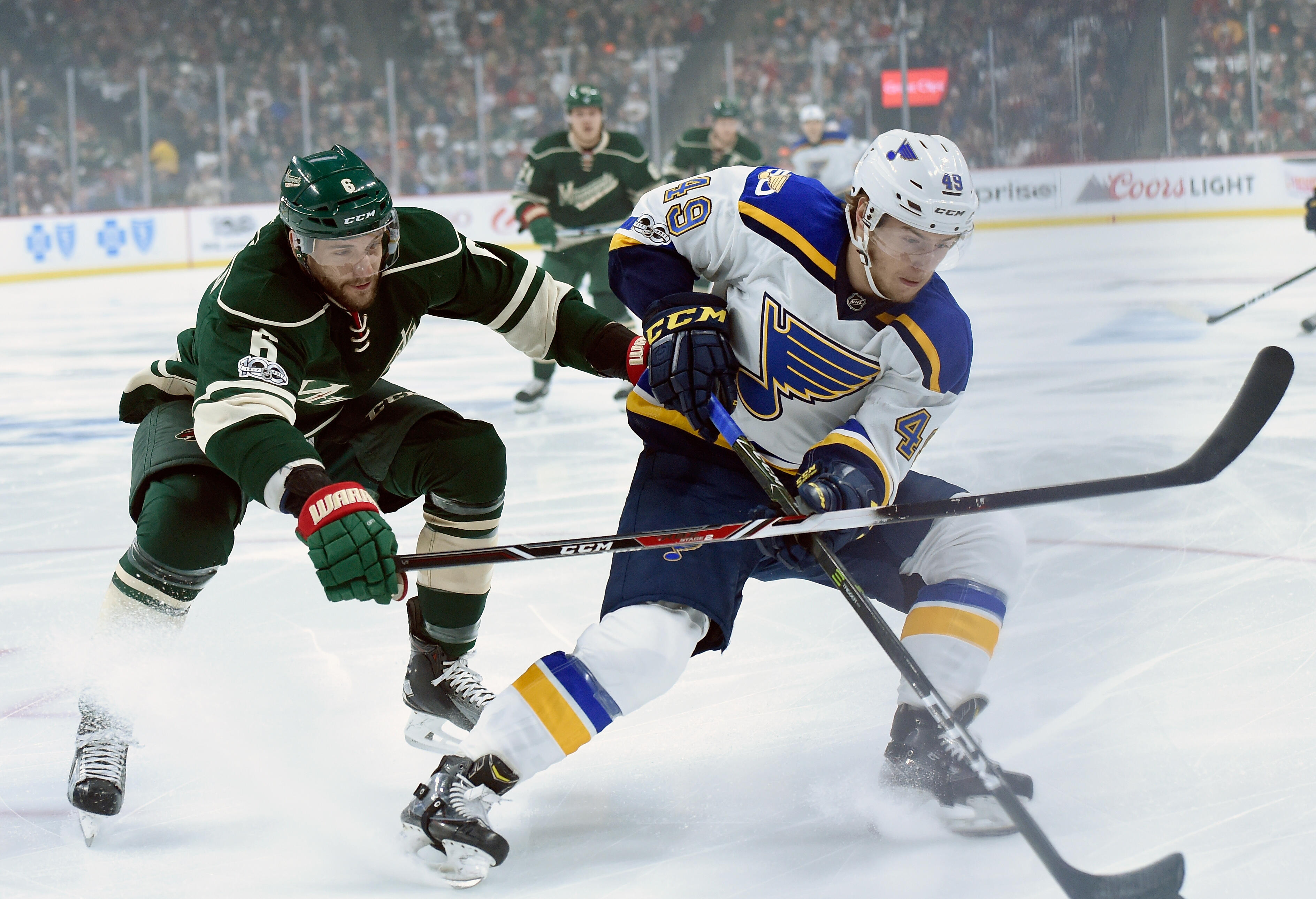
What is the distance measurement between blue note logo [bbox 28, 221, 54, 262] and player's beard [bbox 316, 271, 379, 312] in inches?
411

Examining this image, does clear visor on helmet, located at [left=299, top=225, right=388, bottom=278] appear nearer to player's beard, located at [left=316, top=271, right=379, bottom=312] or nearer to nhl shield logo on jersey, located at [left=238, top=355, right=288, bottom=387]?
player's beard, located at [left=316, top=271, right=379, bottom=312]

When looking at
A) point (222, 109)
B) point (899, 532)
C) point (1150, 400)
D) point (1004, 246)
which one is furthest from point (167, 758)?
point (222, 109)

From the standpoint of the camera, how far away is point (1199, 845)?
1.73 m

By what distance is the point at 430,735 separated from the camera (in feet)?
7.20

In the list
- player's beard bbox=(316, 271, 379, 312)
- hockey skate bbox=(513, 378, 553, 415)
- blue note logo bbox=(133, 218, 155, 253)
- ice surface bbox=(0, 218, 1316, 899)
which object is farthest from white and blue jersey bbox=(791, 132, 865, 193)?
player's beard bbox=(316, 271, 379, 312)

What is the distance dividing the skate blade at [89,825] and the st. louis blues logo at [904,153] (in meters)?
1.50

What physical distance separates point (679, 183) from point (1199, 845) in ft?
4.15

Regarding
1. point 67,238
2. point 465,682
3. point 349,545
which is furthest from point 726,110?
point 67,238

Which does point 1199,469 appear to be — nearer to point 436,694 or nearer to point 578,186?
point 436,694

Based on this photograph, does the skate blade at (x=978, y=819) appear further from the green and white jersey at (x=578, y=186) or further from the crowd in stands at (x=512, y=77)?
the crowd in stands at (x=512, y=77)

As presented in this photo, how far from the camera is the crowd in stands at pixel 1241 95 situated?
11094mm

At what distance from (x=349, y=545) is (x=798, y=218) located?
2.74 feet

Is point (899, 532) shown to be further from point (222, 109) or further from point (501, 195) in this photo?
point (222, 109)

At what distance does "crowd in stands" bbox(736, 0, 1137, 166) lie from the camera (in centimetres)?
1141
